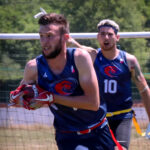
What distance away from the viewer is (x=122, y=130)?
452 cm

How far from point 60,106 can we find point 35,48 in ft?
18.9

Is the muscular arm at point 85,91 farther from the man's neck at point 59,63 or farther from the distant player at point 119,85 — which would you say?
the distant player at point 119,85

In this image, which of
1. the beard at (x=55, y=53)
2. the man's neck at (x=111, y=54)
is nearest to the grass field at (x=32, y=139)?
the man's neck at (x=111, y=54)

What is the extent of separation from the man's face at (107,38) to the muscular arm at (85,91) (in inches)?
60.9

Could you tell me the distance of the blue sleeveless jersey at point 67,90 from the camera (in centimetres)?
324

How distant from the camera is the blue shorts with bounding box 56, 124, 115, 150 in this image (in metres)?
3.29

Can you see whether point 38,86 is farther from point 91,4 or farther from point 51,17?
point 91,4

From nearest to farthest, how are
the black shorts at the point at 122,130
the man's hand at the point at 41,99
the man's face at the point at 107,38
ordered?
1. the man's hand at the point at 41,99
2. the black shorts at the point at 122,130
3. the man's face at the point at 107,38

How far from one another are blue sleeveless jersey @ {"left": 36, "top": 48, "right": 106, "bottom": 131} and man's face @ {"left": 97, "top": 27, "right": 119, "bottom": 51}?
145cm

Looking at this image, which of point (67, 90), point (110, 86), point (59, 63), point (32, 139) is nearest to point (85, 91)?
point (67, 90)

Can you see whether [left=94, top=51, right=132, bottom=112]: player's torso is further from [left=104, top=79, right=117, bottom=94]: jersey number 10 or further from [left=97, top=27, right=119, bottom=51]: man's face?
[left=97, top=27, right=119, bottom=51]: man's face

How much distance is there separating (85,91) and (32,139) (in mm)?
4019

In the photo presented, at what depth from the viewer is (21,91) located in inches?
124

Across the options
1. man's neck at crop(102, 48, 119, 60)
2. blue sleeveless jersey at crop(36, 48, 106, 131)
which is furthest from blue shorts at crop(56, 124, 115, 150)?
man's neck at crop(102, 48, 119, 60)
